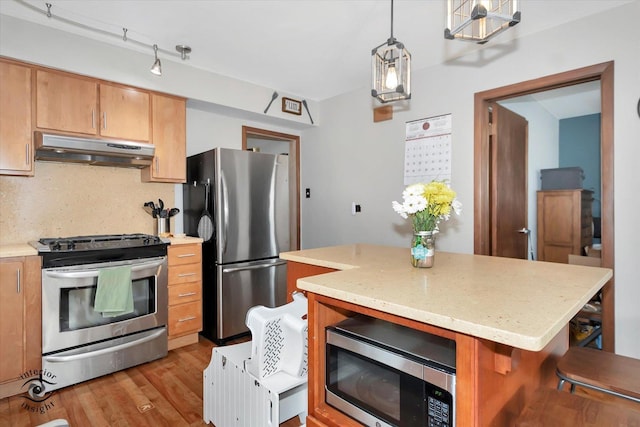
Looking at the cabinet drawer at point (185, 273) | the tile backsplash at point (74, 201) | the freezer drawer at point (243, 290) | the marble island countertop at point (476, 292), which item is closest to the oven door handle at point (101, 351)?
the cabinet drawer at point (185, 273)

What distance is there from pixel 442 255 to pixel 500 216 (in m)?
1.37

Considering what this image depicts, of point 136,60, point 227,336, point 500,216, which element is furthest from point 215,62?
point 500,216

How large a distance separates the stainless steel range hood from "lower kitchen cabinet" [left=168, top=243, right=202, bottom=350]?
0.79 m

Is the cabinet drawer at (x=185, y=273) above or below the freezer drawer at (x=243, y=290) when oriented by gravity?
above

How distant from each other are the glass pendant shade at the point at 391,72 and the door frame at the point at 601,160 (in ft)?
4.66

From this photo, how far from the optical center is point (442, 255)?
1897 millimetres

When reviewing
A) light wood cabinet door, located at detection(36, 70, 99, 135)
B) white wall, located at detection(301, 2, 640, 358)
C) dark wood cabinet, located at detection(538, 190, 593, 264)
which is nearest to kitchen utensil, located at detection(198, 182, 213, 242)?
light wood cabinet door, located at detection(36, 70, 99, 135)

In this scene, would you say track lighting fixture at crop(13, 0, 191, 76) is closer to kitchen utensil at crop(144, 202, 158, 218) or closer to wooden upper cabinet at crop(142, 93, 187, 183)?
wooden upper cabinet at crop(142, 93, 187, 183)

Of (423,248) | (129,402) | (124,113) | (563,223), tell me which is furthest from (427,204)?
(563,223)

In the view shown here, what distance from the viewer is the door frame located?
2.19 meters

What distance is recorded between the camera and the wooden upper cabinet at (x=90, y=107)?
239cm

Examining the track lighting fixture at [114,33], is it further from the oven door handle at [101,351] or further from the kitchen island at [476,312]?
the kitchen island at [476,312]

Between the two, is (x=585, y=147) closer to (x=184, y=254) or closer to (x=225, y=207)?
(x=225, y=207)

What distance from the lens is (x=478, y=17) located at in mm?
1048
